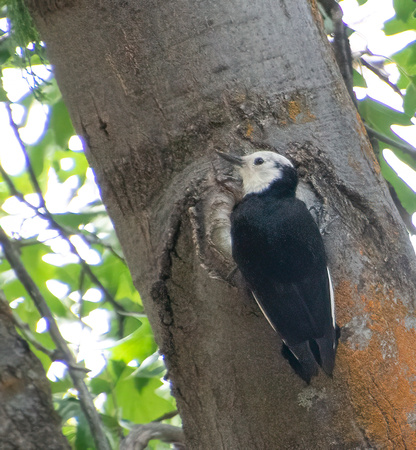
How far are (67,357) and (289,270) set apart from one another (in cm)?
79

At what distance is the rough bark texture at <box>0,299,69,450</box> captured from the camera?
1.11 metres

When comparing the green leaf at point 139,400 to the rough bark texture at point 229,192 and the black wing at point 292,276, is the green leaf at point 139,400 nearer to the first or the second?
the rough bark texture at point 229,192

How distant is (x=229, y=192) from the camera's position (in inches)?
53.4

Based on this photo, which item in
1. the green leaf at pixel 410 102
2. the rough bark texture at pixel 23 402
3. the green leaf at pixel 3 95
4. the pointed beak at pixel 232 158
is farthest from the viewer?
the green leaf at pixel 410 102

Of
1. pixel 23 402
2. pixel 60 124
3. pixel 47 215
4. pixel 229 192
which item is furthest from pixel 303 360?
pixel 60 124

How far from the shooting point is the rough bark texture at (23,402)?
1111 millimetres

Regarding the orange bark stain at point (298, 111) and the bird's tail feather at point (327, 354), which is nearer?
the bird's tail feather at point (327, 354)

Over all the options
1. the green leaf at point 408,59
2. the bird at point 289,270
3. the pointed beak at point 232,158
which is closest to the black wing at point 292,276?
the bird at point 289,270

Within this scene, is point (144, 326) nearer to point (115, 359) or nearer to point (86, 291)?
point (115, 359)

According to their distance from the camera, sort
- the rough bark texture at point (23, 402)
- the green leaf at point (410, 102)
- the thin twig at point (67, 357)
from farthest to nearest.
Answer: the green leaf at point (410, 102) < the thin twig at point (67, 357) < the rough bark texture at point (23, 402)

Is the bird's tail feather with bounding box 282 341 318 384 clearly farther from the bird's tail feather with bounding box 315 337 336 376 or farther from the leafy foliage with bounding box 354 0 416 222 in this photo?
the leafy foliage with bounding box 354 0 416 222

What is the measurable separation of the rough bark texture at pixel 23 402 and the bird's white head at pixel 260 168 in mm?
576

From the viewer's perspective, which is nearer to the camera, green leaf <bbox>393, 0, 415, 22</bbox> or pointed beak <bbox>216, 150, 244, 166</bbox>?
pointed beak <bbox>216, 150, 244, 166</bbox>

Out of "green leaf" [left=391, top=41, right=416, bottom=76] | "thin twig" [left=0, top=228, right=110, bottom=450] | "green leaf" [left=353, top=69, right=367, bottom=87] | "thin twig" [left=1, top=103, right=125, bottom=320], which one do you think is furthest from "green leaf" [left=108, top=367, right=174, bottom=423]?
"green leaf" [left=391, top=41, right=416, bottom=76]
